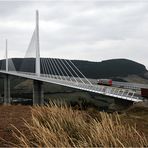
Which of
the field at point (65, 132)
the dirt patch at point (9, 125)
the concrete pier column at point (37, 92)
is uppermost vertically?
the field at point (65, 132)

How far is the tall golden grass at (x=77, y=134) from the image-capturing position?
611 centimetres

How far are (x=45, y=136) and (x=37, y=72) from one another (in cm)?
7405

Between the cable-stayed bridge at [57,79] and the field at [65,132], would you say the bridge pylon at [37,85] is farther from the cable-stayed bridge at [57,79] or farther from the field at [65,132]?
the field at [65,132]

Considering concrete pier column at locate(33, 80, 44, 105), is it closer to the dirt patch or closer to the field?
the dirt patch

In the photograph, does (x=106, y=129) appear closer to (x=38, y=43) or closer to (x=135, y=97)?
(x=135, y=97)

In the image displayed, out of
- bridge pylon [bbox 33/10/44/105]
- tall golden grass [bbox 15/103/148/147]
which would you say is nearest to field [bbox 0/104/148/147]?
tall golden grass [bbox 15/103/148/147]

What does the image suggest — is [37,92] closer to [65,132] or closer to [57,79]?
[57,79]

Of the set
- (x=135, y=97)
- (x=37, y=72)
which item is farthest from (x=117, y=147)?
(x=37, y=72)

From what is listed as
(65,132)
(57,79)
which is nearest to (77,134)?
(65,132)

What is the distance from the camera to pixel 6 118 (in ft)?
38.1

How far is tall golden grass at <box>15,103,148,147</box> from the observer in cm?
611

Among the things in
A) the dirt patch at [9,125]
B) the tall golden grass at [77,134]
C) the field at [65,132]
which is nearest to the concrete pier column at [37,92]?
the dirt patch at [9,125]

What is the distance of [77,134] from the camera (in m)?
7.50

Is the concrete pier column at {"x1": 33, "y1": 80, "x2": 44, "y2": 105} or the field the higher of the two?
→ the field
